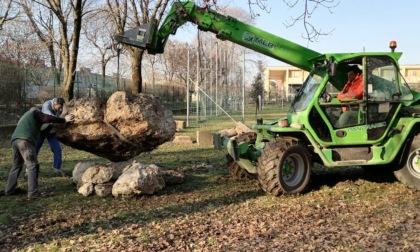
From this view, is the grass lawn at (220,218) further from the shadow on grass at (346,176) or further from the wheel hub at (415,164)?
the wheel hub at (415,164)

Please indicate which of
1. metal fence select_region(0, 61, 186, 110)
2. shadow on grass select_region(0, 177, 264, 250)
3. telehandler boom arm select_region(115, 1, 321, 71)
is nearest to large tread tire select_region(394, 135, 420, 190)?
telehandler boom arm select_region(115, 1, 321, 71)

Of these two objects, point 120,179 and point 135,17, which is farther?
point 135,17

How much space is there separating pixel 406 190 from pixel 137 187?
4769 millimetres

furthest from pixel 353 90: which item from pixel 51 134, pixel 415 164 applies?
pixel 51 134

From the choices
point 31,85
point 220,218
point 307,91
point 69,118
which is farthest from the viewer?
point 31,85

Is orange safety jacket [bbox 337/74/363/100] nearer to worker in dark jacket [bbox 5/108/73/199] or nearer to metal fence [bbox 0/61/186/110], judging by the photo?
worker in dark jacket [bbox 5/108/73/199]

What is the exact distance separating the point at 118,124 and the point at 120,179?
94cm

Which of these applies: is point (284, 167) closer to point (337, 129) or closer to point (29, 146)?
point (337, 129)

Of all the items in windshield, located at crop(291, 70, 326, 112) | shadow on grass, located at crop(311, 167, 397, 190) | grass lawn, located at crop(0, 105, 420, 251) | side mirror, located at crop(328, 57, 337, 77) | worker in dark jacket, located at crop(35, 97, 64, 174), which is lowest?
grass lawn, located at crop(0, 105, 420, 251)

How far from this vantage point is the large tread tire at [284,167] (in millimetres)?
7172

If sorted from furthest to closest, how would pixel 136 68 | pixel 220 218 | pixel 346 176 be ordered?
pixel 136 68
pixel 346 176
pixel 220 218

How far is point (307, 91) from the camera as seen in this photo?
26.9ft

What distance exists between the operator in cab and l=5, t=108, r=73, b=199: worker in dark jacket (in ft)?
15.7

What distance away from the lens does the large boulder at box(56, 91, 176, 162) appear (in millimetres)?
7230
